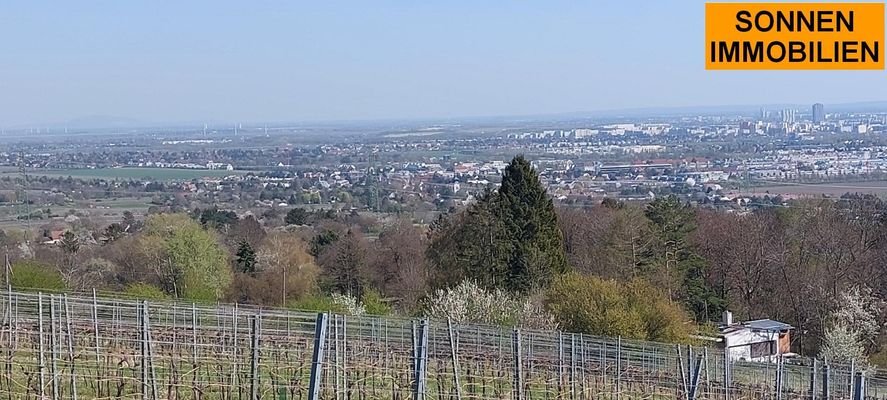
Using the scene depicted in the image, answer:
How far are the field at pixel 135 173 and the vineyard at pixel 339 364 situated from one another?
222 ft

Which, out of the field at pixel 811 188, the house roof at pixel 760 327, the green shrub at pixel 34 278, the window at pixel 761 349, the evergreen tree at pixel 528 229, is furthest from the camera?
the field at pixel 811 188

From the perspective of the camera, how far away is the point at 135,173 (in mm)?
85500

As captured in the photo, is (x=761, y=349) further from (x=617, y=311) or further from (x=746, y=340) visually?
(x=617, y=311)

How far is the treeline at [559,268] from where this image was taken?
829 inches

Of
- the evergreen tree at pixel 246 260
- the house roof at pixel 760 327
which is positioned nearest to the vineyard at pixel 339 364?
the house roof at pixel 760 327

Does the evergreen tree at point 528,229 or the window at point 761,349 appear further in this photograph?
the evergreen tree at point 528,229

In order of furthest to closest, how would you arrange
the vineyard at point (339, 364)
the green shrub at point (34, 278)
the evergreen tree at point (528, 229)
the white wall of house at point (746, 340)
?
the evergreen tree at point (528, 229)
the white wall of house at point (746, 340)
the green shrub at point (34, 278)
the vineyard at point (339, 364)

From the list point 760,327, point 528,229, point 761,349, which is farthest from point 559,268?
point 761,349

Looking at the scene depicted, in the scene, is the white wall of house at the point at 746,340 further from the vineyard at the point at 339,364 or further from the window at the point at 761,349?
the vineyard at the point at 339,364

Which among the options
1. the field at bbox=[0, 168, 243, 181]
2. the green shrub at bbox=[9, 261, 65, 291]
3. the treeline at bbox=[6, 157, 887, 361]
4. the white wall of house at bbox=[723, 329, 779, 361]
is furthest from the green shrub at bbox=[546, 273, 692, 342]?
the field at bbox=[0, 168, 243, 181]

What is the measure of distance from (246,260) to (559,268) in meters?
11.0

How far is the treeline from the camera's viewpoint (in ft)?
69.1

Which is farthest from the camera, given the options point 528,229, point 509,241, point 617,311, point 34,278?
point 528,229

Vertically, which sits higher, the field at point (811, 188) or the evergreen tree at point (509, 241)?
the evergreen tree at point (509, 241)
